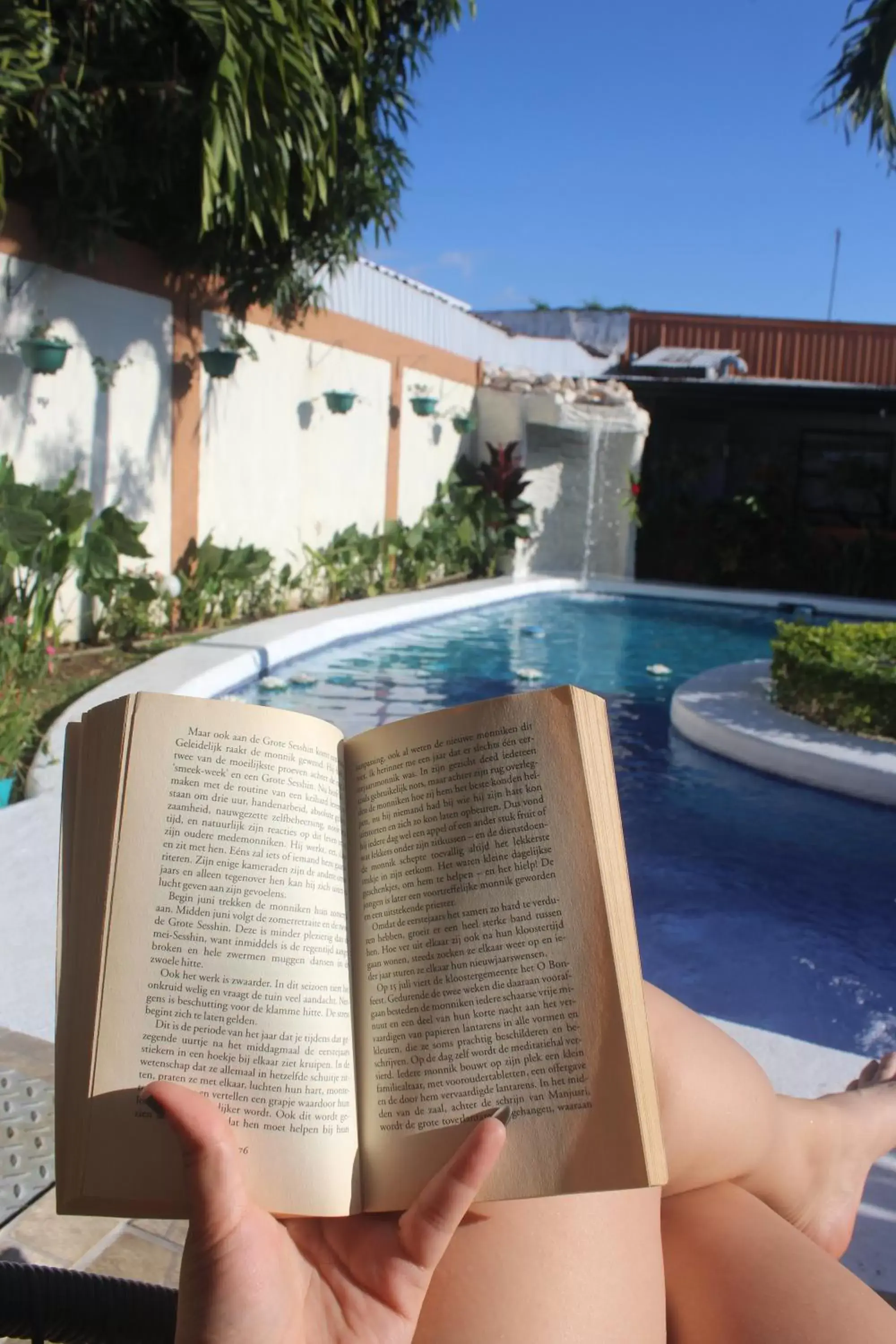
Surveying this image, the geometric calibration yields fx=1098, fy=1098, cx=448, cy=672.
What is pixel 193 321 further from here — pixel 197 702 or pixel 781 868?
pixel 197 702

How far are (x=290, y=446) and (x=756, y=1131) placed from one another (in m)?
10.1

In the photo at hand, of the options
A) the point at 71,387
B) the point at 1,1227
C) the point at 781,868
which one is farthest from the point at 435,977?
the point at 71,387

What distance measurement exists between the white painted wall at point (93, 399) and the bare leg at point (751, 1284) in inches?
273

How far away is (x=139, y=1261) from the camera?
1728 mm

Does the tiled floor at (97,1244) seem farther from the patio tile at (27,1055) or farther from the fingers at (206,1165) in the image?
the fingers at (206,1165)

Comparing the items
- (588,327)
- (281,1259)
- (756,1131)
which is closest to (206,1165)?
(281,1259)

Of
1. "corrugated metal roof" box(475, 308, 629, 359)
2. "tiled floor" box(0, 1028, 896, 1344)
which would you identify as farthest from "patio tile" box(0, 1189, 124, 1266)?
"corrugated metal roof" box(475, 308, 629, 359)

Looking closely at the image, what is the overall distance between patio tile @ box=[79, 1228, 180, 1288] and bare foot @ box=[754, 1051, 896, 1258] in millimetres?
908

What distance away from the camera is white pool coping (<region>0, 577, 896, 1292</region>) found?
2.05 meters

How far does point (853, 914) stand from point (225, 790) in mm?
Result: 3730

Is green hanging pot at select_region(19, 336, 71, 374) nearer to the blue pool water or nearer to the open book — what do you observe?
the blue pool water

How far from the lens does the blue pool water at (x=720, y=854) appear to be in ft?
11.6

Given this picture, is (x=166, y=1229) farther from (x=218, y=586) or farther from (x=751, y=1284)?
(x=218, y=586)

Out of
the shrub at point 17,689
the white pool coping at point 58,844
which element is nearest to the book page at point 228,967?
the white pool coping at point 58,844
